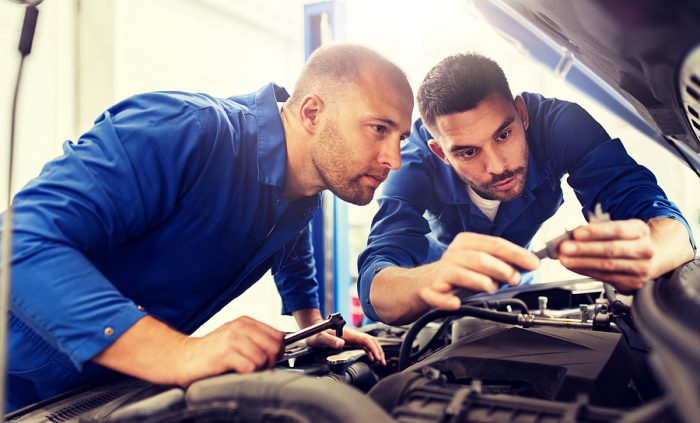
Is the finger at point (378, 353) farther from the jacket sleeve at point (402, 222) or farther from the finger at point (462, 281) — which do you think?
the finger at point (462, 281)

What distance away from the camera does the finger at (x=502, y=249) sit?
758mm

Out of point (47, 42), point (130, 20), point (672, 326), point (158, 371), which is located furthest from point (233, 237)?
point (130, 20)

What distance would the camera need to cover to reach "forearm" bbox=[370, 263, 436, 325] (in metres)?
1.05

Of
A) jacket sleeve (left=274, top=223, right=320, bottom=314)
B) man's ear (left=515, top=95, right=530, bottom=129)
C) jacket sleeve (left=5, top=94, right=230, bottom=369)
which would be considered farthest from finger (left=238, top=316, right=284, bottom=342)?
man's ear (left=515, top=95, right=530, bottom=129)

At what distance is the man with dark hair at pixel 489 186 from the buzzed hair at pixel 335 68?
9.8 inches

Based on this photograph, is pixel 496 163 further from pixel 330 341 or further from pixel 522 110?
pixel 330 341

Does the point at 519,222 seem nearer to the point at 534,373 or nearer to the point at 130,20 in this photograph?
the point at 534,373

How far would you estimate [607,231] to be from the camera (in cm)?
80

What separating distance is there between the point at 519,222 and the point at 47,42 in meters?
2.13

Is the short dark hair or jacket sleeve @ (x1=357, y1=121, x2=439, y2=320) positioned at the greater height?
the short dark hair

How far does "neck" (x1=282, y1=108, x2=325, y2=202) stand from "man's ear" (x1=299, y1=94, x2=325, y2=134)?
17 mm

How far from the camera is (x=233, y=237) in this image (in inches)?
46.8

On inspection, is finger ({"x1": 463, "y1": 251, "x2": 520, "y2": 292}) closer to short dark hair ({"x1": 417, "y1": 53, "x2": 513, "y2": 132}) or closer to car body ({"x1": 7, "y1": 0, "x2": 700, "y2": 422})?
car body ({"x1": 7, "y1": 0, "x2": 700, "y2": 422})

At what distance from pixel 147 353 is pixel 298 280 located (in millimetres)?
916
